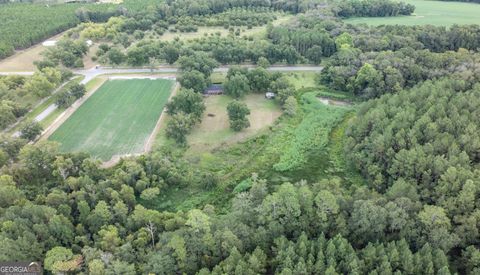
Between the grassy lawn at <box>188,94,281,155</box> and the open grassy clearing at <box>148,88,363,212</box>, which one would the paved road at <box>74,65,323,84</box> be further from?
the open grassy clearing at <box>148,88,363,212</box>

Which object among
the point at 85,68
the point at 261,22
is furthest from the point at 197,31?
the point at 85,68

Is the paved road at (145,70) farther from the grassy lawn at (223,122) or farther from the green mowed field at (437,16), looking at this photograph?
the green mowed field at (437,16)

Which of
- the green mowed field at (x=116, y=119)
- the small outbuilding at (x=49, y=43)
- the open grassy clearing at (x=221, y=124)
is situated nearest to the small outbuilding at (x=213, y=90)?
the open grassy clearing at (x=221, y=124)

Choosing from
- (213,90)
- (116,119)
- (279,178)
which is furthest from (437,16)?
(116,119)

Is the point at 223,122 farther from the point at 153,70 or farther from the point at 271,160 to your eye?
the point at 153,70

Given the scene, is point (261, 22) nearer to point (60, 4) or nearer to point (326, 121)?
point (326, 121)

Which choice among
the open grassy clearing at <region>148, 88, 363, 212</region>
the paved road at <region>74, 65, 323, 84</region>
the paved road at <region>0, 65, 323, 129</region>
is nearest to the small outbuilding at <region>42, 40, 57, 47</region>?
the paved road at <region>0, 65, 323, 129</region>
